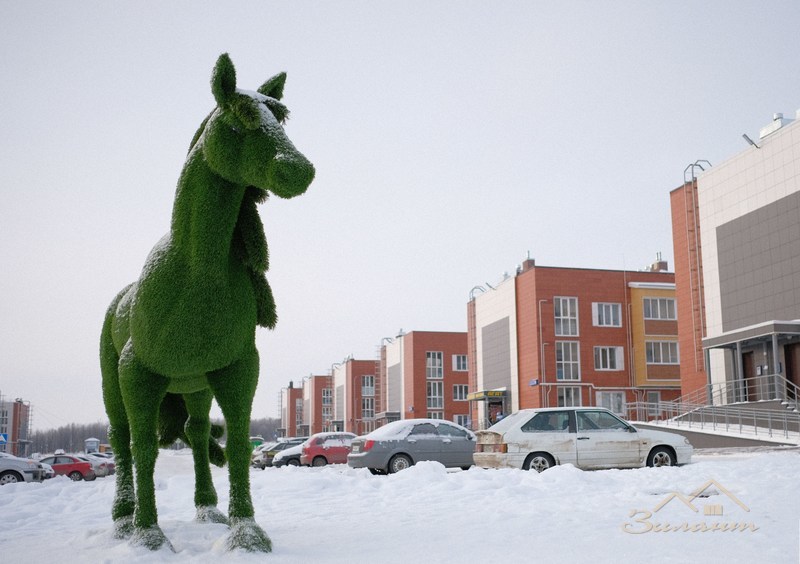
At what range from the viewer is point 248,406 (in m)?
6.29

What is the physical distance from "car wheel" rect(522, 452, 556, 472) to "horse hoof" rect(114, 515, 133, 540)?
9647mm

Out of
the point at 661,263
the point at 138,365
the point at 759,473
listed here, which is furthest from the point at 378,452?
the point at 661,263

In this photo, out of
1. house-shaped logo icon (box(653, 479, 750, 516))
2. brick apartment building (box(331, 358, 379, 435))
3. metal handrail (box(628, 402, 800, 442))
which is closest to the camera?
house-shaped logo icon (box(653, 479, 750, 516))

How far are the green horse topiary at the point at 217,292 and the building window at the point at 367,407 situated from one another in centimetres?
8266

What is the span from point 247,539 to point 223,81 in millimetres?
3606

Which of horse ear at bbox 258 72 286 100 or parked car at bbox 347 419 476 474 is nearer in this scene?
horse ear at bbox 258 72 286 100

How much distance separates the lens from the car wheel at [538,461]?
14.9 meters

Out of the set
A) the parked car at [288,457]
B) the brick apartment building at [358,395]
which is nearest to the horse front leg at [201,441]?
the parked car at [288,457]

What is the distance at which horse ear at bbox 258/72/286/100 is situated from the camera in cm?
641

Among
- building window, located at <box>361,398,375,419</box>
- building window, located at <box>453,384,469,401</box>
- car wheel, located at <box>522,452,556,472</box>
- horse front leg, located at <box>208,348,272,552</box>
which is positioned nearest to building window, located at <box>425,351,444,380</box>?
building window, located at <box>453,384,469,401</box>

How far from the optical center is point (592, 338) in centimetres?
4731

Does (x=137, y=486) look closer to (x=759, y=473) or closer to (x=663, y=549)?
(x=663, y=549)

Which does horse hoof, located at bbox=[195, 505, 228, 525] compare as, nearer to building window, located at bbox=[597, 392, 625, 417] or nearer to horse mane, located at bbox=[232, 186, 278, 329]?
horse mane, located at bbox=[232, 186, 278, 329]
